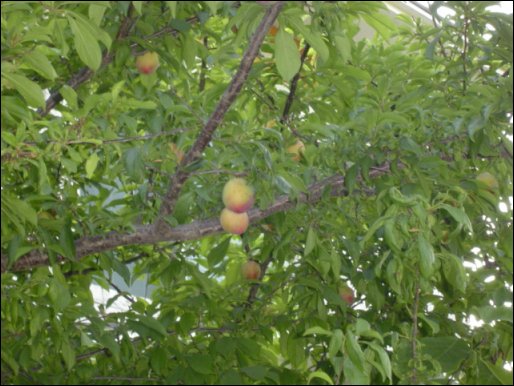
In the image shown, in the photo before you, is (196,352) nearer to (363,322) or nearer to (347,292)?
(347,292)

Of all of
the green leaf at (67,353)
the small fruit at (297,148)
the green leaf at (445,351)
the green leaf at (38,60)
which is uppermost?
the small fruit at (297,148)

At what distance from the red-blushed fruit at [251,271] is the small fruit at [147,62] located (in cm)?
63

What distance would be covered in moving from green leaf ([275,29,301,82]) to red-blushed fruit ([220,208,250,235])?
313 millimetres

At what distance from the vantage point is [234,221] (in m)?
1.42

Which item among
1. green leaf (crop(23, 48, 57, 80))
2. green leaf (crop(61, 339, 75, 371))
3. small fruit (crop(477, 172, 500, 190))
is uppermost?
small fruit (crop(477, 172, 500, 190))

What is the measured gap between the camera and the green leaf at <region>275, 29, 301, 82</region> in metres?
1.17

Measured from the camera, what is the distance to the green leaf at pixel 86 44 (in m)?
1.17

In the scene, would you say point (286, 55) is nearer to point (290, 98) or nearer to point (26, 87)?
point (26, 87)

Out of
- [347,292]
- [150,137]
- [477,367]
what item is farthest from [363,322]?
[347,292]

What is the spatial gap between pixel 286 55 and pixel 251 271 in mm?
1014

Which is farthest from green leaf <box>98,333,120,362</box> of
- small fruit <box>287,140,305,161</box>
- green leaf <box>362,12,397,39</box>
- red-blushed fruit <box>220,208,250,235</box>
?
green leaf <box>362,12,397,39</box>

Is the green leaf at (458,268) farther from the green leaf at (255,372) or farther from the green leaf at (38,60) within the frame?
the green leaf at (38,60)

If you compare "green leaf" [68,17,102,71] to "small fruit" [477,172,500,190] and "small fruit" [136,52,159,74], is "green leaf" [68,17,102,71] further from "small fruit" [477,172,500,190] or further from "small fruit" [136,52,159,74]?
"small fruit" [477,172,500,190]

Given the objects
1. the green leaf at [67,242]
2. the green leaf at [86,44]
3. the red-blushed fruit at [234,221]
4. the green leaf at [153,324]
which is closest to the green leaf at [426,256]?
the red-blushed fruit at [234,221]
